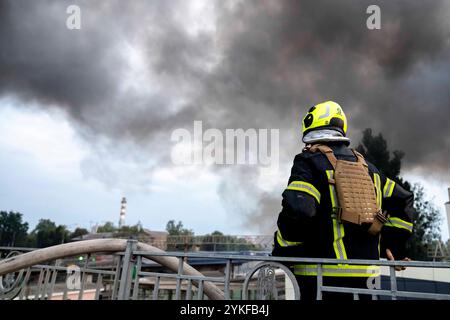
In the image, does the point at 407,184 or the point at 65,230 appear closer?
the point at 407,184

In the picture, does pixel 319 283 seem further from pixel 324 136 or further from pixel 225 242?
pixel 225 242

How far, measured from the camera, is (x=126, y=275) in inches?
110

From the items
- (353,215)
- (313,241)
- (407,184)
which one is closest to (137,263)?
(313,241)

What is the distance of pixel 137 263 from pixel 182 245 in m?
39.1

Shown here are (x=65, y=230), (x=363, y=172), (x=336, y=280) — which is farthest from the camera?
(x=65, y=230)

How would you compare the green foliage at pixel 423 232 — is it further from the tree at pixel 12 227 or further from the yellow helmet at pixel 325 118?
the tree at pixel 12 227

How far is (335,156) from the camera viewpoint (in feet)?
8.63

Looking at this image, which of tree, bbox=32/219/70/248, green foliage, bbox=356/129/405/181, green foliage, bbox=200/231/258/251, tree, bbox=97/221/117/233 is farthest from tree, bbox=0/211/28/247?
green foliage, bbox=356/129/405/181

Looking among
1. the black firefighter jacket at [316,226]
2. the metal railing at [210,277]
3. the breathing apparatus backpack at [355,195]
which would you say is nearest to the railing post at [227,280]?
the metal railing at [210,277]

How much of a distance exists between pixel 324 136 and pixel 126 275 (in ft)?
6.84

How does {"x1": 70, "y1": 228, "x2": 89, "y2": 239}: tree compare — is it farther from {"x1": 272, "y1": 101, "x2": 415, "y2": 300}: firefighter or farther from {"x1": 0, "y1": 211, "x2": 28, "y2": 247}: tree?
{"x1": 272, "y1": 101, "x2": 415, "y2": 300}: firefighter

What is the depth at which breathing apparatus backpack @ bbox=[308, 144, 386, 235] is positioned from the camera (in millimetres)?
2340

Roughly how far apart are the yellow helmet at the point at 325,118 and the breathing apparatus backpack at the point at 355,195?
12.9 inches
